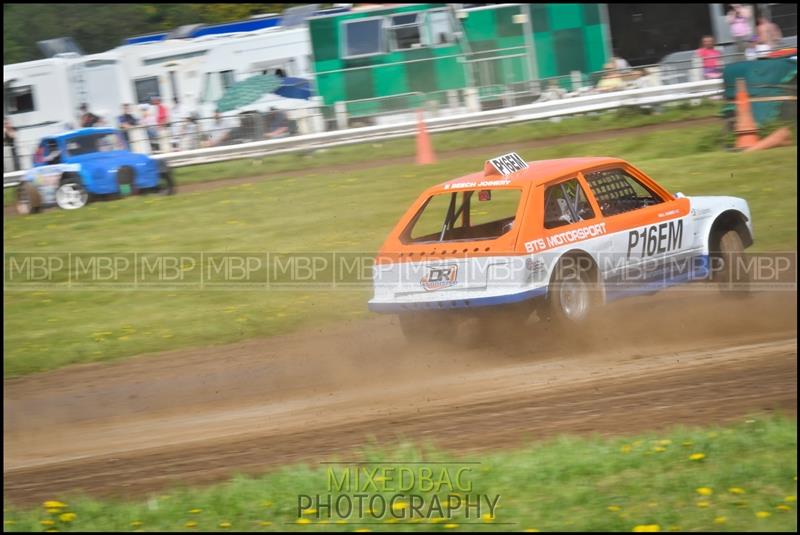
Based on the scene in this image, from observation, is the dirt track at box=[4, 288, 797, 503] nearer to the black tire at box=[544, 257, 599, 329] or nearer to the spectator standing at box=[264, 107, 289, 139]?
the black tire at box=[544, 257, 599, 329]

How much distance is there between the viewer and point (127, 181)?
56.6ft

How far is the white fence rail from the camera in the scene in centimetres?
1861

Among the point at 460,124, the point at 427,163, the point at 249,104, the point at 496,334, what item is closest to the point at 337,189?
the point at 427,163

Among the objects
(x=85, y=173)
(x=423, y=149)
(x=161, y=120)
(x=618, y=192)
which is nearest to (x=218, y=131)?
(x=161, y=120)

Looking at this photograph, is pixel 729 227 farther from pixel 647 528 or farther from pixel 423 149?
pixel 423 149

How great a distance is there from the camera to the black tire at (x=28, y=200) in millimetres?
16922

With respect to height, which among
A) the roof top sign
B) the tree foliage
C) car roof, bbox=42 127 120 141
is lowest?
the roof top sign

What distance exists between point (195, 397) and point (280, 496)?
3.06m

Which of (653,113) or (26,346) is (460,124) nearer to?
(653,113)

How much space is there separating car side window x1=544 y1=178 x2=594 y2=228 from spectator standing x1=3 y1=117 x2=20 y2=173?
13.9 m

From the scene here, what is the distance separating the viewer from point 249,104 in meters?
21.6

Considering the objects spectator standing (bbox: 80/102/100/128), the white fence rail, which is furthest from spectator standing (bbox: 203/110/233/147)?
spectator standing (bbox: 80/102/100/128)

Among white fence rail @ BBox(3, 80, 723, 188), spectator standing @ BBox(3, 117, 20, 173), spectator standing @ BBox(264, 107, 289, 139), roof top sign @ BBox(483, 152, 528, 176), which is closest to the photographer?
roof top sign @ BBox(483, 152, 528, 176)

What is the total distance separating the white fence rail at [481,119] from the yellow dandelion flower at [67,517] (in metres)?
14.0
